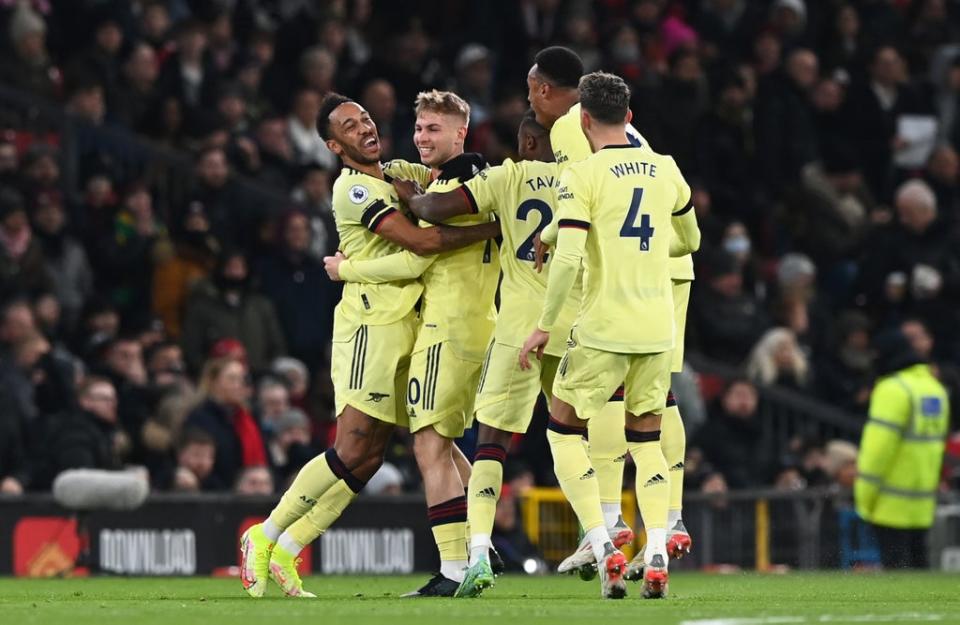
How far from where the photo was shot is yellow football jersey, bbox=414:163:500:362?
11469 millimetres

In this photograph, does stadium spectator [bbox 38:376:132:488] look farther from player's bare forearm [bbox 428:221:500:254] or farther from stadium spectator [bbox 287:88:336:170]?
player's bare forearm [bbox 428:221:500:254]

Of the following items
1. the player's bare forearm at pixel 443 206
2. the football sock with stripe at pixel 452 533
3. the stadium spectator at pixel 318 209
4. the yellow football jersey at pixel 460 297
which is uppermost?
the stadium spectator at pixel 318 209

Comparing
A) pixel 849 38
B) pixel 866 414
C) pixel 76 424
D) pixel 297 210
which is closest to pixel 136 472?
pixel 76 424

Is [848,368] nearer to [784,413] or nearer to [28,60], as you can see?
[784,413]

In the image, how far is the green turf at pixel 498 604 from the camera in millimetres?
9305

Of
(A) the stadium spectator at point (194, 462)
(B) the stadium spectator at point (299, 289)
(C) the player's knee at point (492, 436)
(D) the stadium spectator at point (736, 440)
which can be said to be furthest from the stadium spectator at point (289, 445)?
(C) the player's knee at point (492, 436)

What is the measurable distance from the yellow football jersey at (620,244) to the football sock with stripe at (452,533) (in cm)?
118

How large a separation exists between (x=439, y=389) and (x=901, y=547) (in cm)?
712

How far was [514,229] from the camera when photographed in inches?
448

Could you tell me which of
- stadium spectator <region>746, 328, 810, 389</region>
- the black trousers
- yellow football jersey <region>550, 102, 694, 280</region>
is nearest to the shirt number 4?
yellow football jersey <region>550, 102, 694, 280</region>

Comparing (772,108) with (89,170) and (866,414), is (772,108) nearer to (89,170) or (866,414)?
(866,414)

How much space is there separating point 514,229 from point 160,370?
673cm

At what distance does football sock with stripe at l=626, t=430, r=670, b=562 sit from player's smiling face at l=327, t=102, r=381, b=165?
6.66 feet

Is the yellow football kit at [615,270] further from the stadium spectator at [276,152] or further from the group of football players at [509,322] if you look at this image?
the stadium spectator at [276,152]
